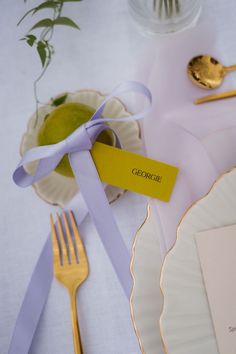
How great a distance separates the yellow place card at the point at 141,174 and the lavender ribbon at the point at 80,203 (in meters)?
0.03

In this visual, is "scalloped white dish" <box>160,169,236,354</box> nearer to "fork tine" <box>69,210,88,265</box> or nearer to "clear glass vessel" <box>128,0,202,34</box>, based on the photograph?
"fork tine" <box>69,210,88,265</box>

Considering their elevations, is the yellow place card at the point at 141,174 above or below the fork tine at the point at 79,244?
above

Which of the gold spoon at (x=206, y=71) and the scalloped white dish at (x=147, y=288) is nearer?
the scalloped white dish at (x=147, y=288)

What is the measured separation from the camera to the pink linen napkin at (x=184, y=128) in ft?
1.74

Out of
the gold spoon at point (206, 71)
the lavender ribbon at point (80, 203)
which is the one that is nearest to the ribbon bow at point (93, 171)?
the lavender ribbon at point (80, 203)

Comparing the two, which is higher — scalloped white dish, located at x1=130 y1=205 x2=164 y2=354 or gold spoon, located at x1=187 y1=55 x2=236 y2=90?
gold spoon, located at x1=187 y1=55 x2=236 y2=90

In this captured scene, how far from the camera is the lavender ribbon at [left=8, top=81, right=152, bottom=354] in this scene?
530 mm

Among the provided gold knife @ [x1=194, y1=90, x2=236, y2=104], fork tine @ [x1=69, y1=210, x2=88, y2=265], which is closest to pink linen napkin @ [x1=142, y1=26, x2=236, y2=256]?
gold knife @ [x1=194, y1=90, x2=236, y2=104]

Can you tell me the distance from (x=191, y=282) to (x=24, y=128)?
14.6 inches

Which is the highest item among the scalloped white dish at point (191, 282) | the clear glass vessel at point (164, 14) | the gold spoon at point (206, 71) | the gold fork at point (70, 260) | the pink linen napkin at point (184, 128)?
the clear glass vessel at point (164, 14)

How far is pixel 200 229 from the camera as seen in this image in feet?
1.53

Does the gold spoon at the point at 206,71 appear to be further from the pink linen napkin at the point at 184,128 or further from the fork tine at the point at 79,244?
the fork tine at the point at 79,244

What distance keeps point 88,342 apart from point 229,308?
0.75 feet

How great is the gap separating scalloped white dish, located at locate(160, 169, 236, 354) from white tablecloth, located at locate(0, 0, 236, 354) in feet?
0.45
